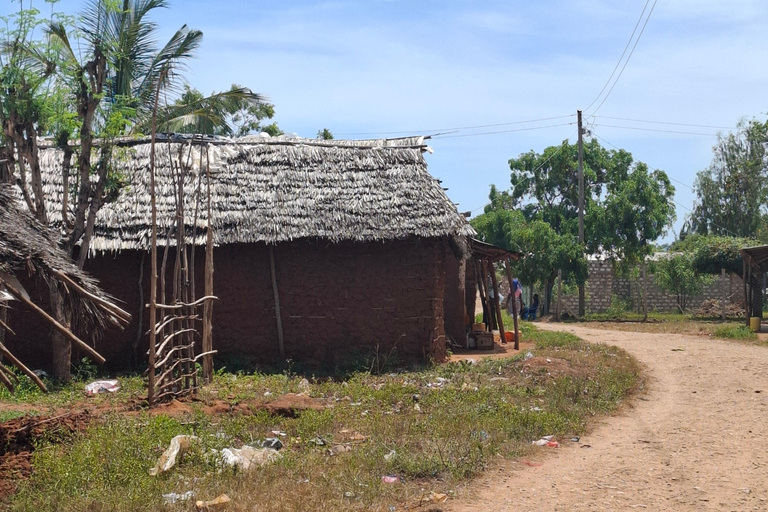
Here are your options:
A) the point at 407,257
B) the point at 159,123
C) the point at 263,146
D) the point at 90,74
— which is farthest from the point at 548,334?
the point at 90,74

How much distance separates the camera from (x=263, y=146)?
526 inches

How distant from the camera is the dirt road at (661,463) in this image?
17.7 ft

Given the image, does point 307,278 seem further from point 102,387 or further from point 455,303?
point 455,303

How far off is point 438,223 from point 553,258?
1392 centimetres

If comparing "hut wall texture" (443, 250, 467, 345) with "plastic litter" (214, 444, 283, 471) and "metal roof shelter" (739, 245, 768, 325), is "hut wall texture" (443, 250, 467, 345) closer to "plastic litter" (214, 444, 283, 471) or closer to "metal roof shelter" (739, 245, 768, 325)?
"metal roof shelter" (739, 245, 768, 325)

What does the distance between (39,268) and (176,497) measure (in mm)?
2013

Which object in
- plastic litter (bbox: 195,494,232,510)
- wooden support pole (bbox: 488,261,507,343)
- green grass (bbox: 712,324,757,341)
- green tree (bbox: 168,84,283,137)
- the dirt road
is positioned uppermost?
green tree (bbox: 168,84,283,137)

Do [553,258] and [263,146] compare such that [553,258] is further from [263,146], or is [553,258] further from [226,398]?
[226,398]

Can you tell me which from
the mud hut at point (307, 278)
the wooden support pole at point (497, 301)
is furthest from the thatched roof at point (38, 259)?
the wooden support pole at point (497, 301)

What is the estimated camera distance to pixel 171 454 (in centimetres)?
602

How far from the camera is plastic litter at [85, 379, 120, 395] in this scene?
396 inches

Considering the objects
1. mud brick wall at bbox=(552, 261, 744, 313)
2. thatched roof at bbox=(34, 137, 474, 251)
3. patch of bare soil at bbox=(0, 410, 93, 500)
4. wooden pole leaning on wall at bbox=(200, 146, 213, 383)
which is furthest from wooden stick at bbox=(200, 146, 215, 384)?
mud brick wall at bbox=(552, 261, 744, 313)

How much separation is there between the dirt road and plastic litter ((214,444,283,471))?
5.54 feet

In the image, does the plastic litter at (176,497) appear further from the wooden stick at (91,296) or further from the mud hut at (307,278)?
the mud hut at (307,278)
